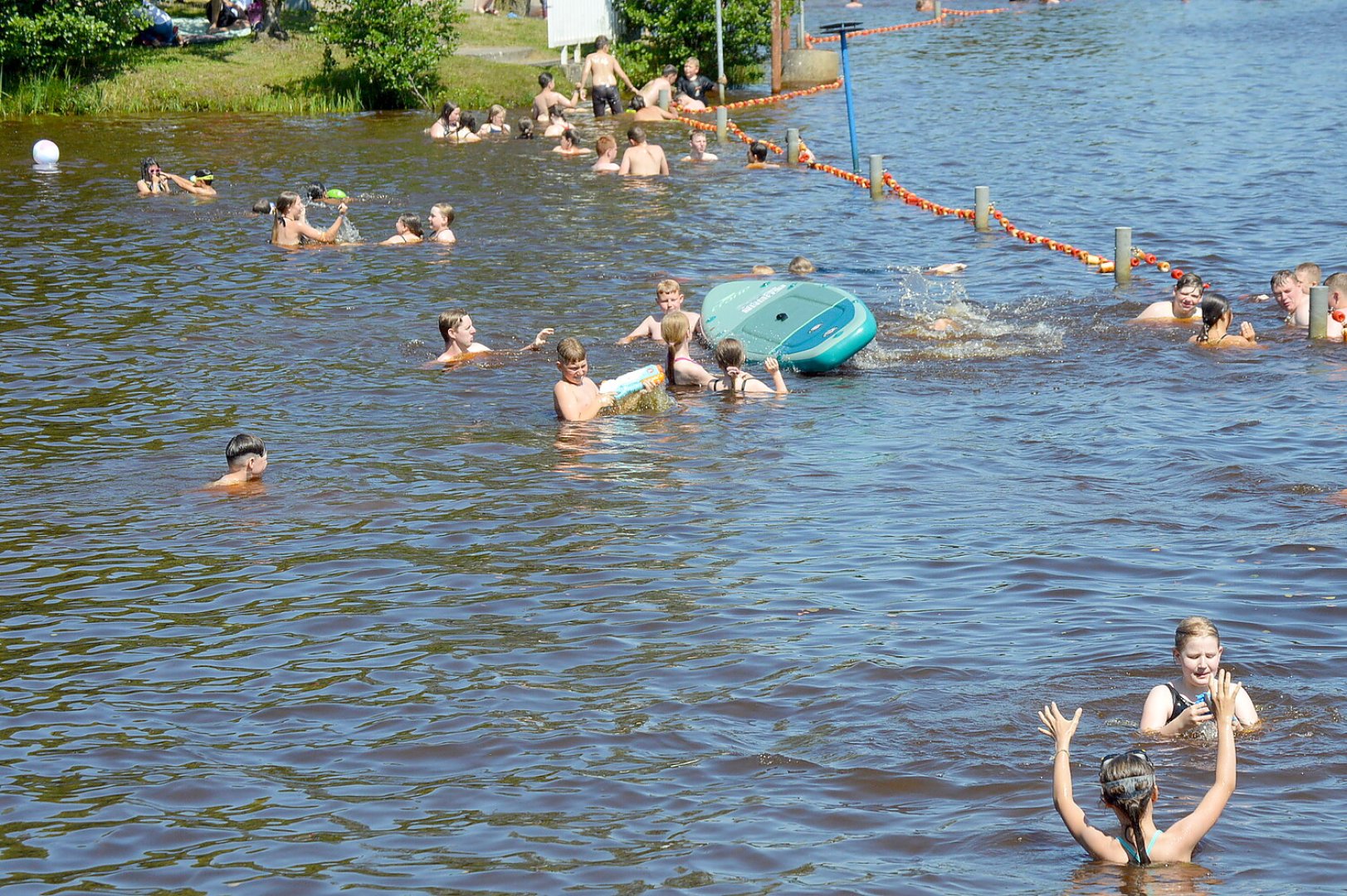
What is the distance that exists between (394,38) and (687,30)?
6.73 m

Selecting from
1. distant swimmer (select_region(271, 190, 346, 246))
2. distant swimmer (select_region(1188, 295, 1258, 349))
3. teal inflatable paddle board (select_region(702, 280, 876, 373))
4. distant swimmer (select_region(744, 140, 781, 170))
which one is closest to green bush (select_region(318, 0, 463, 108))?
distant swimmer (select_region(744, 140, 781, 170))

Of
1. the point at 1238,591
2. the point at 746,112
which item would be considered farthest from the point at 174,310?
the point at 746,112

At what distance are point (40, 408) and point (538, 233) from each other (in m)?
8.67

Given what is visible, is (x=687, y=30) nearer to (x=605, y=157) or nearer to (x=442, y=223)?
(x=605, y=157)

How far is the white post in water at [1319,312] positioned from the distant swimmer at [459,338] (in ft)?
23.7

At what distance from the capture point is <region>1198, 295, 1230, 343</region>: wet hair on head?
14688 millimetres

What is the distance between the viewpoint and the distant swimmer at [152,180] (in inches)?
932

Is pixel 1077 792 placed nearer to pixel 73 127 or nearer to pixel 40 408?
pixel 40 408

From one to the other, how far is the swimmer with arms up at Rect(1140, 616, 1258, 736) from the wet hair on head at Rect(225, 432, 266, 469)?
681 cm

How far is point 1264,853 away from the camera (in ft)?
21.6

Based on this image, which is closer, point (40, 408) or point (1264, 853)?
point (1264, 853)

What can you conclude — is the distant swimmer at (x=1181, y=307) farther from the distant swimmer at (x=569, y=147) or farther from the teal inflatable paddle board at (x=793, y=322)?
the distant swimmer at (x=569, y=147)

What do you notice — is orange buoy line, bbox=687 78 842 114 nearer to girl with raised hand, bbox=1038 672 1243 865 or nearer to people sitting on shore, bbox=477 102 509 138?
people sitting on shore, bbox=477 102 509 138

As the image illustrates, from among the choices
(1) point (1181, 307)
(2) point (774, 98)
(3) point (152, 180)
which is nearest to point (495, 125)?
(2) point (774, 98)
